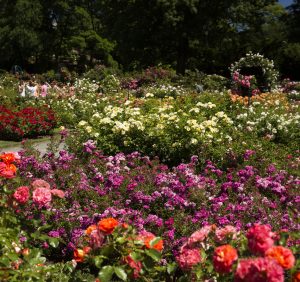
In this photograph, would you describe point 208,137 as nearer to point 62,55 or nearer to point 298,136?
point 298,136

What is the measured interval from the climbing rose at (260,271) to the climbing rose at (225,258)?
0.37 feet

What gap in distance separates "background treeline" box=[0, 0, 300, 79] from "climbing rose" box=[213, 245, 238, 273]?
1168 inches

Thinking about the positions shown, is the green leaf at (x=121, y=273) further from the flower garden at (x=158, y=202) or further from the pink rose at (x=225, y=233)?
the pink rose at (x=225, y=233)

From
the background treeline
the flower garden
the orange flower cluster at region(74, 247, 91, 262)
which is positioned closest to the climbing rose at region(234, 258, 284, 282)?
the flower garden

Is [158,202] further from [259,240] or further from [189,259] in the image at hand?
[259,240]

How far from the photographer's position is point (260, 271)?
67.8 inches

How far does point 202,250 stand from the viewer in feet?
7.68

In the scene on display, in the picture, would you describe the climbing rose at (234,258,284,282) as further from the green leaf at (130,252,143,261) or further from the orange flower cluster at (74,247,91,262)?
the orange flower cluster at (74,247,91,262)

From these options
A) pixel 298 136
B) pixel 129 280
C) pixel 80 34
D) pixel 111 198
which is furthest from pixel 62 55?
pixel 129 280

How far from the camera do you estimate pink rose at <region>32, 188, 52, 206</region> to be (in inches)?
112

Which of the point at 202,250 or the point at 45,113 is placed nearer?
the point at 202,250

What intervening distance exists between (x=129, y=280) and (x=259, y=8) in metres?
35.1

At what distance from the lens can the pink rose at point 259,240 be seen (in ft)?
6.20

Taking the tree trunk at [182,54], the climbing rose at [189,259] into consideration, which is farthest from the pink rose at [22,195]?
the tree trunk at [182,54]
